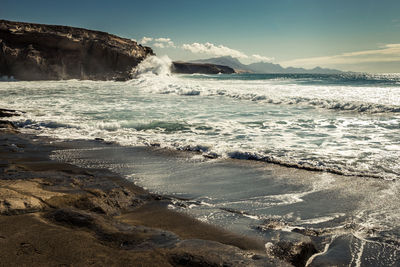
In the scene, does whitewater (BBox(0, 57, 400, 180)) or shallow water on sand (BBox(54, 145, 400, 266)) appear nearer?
shallow water on sand (BBox(54, 145, 400, 266))

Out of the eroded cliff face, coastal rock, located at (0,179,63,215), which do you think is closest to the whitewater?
coastal rock, located at (0,179,63,215)

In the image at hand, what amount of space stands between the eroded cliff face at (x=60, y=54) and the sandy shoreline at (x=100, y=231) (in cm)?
4070

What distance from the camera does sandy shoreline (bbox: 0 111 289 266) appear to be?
1.99 metres

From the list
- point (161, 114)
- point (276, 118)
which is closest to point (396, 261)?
point (276, 118)

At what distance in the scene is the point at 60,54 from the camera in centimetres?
4222

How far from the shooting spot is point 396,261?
8.14ft

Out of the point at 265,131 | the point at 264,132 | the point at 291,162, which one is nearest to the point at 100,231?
the point at 291,162

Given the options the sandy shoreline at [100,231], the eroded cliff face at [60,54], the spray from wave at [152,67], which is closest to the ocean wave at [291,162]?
the sandy shoreline at [100,231]

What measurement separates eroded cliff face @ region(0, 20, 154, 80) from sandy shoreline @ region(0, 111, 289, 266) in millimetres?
40697

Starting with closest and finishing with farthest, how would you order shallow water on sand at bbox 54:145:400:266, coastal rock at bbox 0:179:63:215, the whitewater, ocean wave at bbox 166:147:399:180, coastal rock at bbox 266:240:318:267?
coastal rock at bbox 266:240:318:267 → coastal rock at bbox 0:179:63:215 → shallow water on sand at bbox 54:145:400:266 → ocean wave at bbox 166:147:399:180 → the whitewater

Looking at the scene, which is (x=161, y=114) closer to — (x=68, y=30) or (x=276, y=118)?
(x=276, y=118)

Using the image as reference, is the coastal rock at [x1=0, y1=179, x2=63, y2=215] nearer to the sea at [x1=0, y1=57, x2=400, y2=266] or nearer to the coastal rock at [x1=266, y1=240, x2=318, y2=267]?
the sea at [x1=0, y1=57, x2=400, y2=266]

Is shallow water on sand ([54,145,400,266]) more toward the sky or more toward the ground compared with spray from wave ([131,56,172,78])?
more toward the ground

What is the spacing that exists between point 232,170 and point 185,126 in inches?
158
